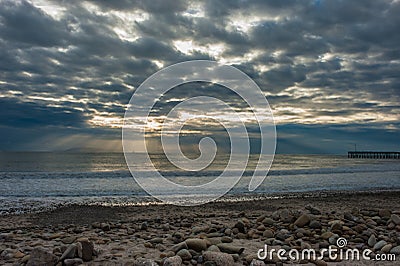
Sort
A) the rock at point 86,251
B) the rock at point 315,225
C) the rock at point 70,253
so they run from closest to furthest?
the rock at point 70,253 → the rock at point 86,251 → the rock at point 315,225

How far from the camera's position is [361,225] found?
23.1ft

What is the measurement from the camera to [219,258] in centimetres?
513

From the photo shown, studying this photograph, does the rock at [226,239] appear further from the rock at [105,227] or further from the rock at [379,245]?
the rock at [105,227]

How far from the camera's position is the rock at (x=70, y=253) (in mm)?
5282

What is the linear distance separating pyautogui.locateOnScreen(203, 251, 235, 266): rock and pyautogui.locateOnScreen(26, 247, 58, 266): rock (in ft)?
7.42

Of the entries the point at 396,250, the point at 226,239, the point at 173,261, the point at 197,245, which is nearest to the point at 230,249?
the point at 197,245

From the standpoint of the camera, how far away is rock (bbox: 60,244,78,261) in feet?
17.3

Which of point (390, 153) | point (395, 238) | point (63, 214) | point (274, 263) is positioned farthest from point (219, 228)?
point (390, 153)

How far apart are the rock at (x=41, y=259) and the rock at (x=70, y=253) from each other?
0.54 feet

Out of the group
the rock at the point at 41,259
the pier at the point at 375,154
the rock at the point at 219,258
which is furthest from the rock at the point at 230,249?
the pier at the point at 375,154

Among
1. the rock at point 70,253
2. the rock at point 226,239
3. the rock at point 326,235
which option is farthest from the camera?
the rock at point 326,235

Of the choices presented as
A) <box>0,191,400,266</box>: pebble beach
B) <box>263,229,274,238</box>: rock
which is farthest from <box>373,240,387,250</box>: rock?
<box>263,229,274,238</box>: rock

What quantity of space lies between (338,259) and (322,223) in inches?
79.3

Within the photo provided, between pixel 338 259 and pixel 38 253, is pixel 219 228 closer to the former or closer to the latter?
pixel 338 259
